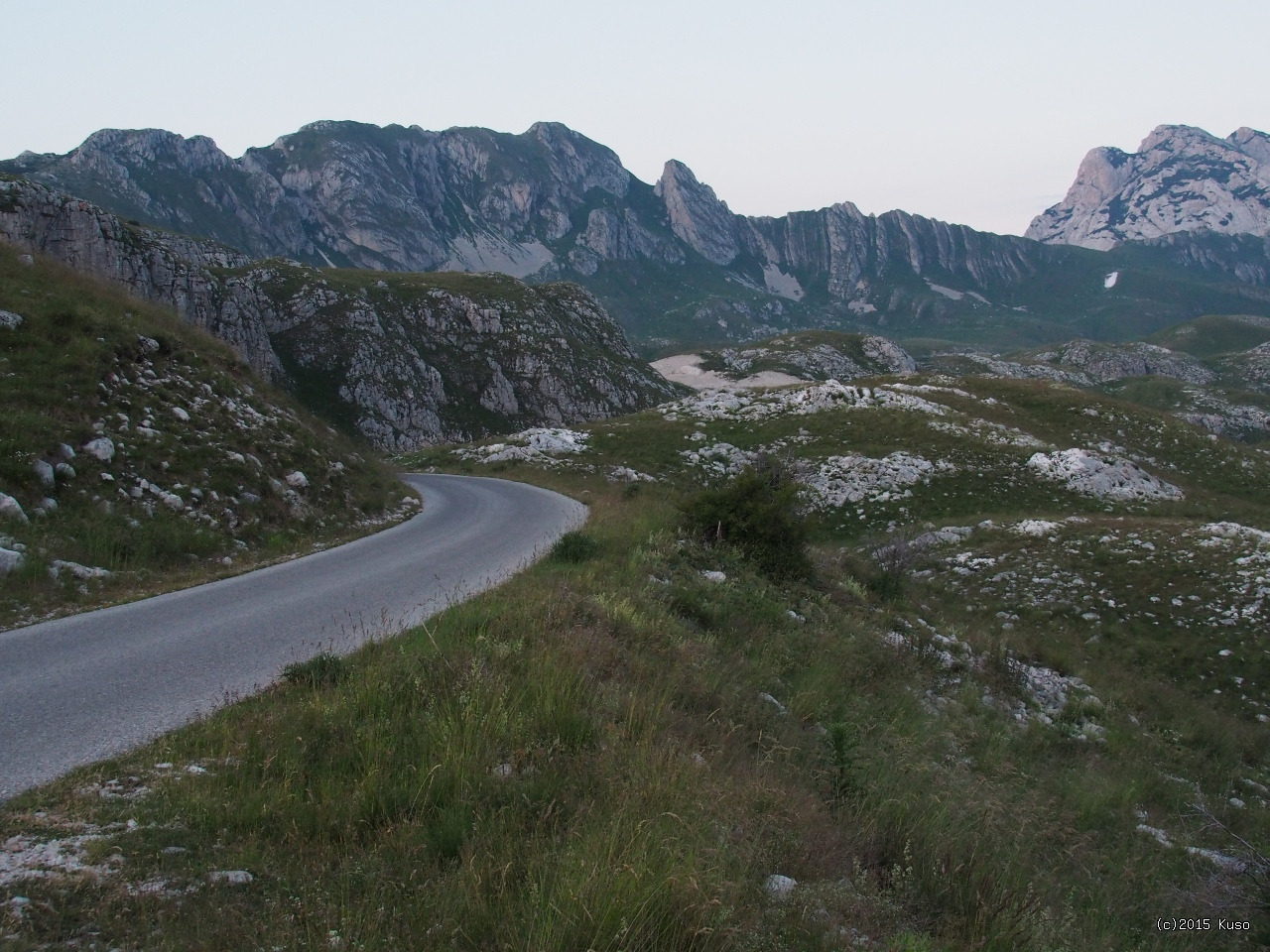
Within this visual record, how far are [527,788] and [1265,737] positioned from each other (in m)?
17.3

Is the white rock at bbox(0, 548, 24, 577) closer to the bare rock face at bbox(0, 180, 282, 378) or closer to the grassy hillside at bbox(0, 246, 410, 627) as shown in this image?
the grassy hillside at bbox(0, 246, 410, 627)

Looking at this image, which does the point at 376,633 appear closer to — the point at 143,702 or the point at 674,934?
the point at 143,702

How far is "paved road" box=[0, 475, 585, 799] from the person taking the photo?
567cm

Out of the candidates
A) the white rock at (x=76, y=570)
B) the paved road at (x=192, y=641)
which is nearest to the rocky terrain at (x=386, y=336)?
the white rock at (x=76, y=570)

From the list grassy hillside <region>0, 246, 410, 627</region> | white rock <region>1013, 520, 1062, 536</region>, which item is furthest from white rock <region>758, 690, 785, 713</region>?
white rock <region>1013, 520, 1062, 536</region>

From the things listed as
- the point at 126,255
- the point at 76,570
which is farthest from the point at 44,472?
the point at 126,255

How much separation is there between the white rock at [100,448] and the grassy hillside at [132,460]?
0.03 metres

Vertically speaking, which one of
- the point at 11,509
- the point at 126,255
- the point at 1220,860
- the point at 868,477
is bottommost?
the point at 868,477

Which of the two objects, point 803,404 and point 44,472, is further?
point 803,404

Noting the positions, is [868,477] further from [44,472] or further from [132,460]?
[44,472]

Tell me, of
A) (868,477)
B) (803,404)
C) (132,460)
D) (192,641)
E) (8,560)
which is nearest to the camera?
(192,641)

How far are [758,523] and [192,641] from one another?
12.1 meters

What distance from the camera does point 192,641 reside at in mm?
8414

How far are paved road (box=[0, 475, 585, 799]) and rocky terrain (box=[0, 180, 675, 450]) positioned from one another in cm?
7783
